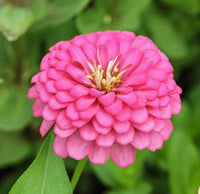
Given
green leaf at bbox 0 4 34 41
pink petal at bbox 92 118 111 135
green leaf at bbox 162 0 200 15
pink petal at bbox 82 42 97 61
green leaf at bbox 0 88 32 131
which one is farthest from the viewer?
green leaf at bbox 162 0 200 15

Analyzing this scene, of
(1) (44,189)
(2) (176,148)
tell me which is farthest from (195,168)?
(1) (44,189)

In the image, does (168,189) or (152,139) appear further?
(168,189)

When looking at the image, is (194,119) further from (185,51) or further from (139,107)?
(139,107)

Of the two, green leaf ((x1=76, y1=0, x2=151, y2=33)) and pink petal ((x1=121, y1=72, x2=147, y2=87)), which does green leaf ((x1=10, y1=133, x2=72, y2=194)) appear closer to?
pink petal ((x1=121, y1=72, x2=147, y2=87))

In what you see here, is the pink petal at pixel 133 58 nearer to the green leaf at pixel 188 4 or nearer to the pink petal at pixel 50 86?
the pink petal at pixel 50 86

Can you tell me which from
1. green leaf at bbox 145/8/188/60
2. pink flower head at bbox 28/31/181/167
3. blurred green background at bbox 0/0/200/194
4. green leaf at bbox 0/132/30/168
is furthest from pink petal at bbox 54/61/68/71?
green leaf at bbox 145/8/188/60

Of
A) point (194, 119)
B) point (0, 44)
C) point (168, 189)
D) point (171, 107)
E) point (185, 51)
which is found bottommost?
point (168, 189)

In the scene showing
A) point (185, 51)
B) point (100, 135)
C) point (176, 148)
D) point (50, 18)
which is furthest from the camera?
point (185, 51)
